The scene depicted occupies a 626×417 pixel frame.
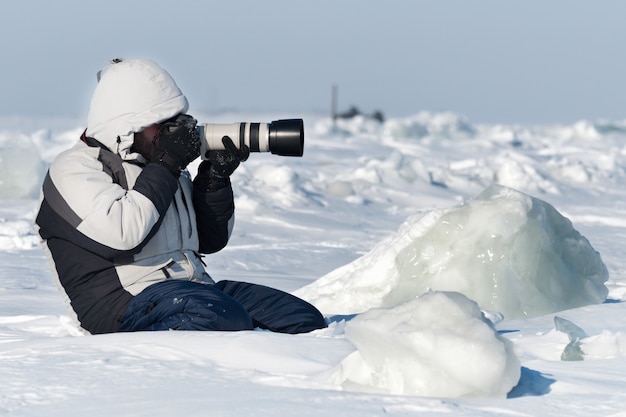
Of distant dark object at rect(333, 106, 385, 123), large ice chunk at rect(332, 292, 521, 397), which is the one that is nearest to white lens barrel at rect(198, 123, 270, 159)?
large ice chunk at rect(332, 292, 521, 397)

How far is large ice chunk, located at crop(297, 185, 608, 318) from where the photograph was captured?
4215 mm

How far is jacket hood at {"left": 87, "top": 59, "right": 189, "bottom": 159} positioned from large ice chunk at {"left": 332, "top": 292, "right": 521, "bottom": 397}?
117 centimetres

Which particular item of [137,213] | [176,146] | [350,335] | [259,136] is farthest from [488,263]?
[350,335]

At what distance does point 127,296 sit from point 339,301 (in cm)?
134

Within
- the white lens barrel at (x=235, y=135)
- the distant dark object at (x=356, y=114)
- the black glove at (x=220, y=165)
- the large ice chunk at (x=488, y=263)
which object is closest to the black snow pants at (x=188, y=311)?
the black glove at (x=220, y=165)

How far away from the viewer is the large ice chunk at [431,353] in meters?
2.43

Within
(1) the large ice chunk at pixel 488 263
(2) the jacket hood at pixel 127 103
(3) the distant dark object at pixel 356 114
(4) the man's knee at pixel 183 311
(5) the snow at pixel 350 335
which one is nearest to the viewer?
(5) the snow at pixel 350 335

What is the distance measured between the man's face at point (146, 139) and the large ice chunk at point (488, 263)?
1313 mm

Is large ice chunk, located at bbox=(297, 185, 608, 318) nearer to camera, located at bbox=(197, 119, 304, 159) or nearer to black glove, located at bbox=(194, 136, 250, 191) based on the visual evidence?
camera, located at bbox=(197, 119, 304, 159)

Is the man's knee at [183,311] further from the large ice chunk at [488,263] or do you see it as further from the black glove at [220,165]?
the large ice chunk at [488,263]

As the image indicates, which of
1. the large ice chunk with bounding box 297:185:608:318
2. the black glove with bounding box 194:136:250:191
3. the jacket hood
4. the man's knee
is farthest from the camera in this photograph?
the large ice chunk with bounding box 297:185:608:318

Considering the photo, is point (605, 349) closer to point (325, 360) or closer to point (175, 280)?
point (325, 360)

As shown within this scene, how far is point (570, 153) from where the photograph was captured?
61.7 ft

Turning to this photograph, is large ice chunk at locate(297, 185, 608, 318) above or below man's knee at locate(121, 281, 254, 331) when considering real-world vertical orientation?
below
